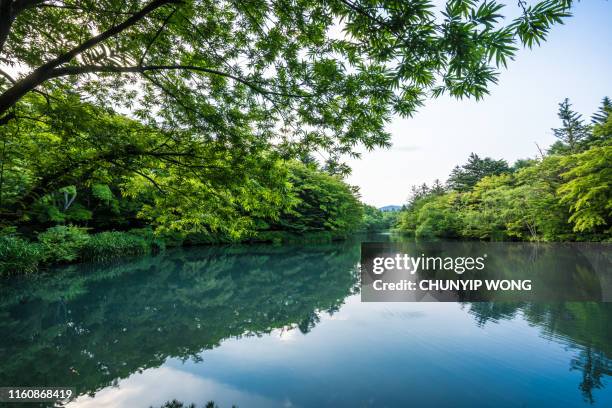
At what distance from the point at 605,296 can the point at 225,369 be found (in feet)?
33.8

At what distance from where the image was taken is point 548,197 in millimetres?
18500

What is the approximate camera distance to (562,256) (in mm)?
15969

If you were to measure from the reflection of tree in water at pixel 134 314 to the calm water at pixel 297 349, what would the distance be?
0.12 feet

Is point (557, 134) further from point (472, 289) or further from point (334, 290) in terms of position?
point (334, 290)

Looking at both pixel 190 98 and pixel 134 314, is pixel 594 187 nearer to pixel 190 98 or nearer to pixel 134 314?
pixel 190 98

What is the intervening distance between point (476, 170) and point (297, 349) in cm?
4746

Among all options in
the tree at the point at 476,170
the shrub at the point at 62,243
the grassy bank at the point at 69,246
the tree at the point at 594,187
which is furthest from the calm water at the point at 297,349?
the tree at the point at 476,170

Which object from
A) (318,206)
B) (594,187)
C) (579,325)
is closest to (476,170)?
(318,206)

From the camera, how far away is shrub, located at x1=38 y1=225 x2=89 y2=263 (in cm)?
1130

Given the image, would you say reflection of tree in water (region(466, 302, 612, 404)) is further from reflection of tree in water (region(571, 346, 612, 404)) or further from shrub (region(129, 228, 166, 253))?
shrub (region(129, 228, 166, 253))

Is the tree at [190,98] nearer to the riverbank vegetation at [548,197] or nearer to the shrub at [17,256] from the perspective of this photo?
the shrub at [17,256]

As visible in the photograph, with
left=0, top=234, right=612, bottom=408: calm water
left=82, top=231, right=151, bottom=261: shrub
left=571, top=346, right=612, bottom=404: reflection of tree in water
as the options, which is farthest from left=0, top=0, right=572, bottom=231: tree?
left=82, top=231, right=151, bottom=261: shrub

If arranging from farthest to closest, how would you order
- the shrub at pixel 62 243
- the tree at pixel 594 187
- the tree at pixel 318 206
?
the tree at pixel 318 206, the tree at pixel 594 187, the shrub at pixel 62 243

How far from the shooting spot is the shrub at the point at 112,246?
13344mm
